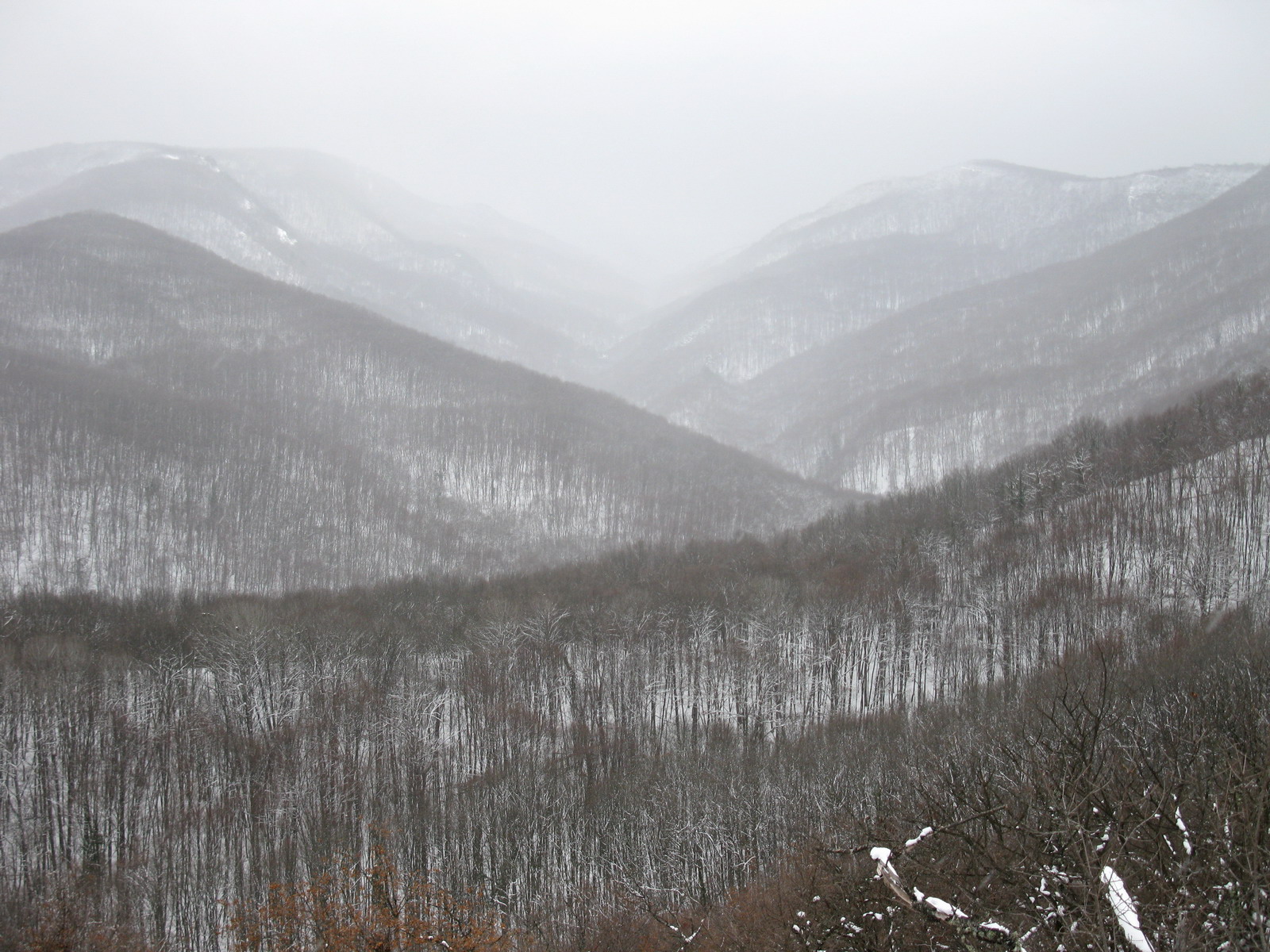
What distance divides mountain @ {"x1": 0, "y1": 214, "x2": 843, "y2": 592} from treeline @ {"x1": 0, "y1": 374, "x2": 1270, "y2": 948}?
141 feet

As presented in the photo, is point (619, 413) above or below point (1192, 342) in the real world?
below

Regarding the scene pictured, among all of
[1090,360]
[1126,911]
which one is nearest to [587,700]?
[1126,911]

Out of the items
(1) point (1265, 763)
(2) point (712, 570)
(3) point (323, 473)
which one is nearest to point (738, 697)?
(2) point (712, 570)

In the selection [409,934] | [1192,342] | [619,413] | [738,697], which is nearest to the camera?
[409,934]

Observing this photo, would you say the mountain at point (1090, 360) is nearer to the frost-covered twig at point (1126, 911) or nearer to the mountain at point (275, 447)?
the mountain at point (275, 447)

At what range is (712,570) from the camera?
67.6m

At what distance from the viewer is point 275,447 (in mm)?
124625

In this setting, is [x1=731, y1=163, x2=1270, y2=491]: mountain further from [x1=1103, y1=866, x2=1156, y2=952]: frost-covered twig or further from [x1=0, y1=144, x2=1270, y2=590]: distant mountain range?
[x1=1103, y1=866, x2=1156, y2=952]: frost-covered twig

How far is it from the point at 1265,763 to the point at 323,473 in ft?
413

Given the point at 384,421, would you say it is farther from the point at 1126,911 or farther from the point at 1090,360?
the point at 1090,360

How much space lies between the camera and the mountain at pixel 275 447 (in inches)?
3927

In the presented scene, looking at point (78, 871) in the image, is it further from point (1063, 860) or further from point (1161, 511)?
point (1161, 511)

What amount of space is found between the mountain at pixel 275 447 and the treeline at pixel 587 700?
42.9 m

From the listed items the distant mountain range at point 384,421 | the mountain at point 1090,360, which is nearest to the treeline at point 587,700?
the distant mountain range at point 384,421
